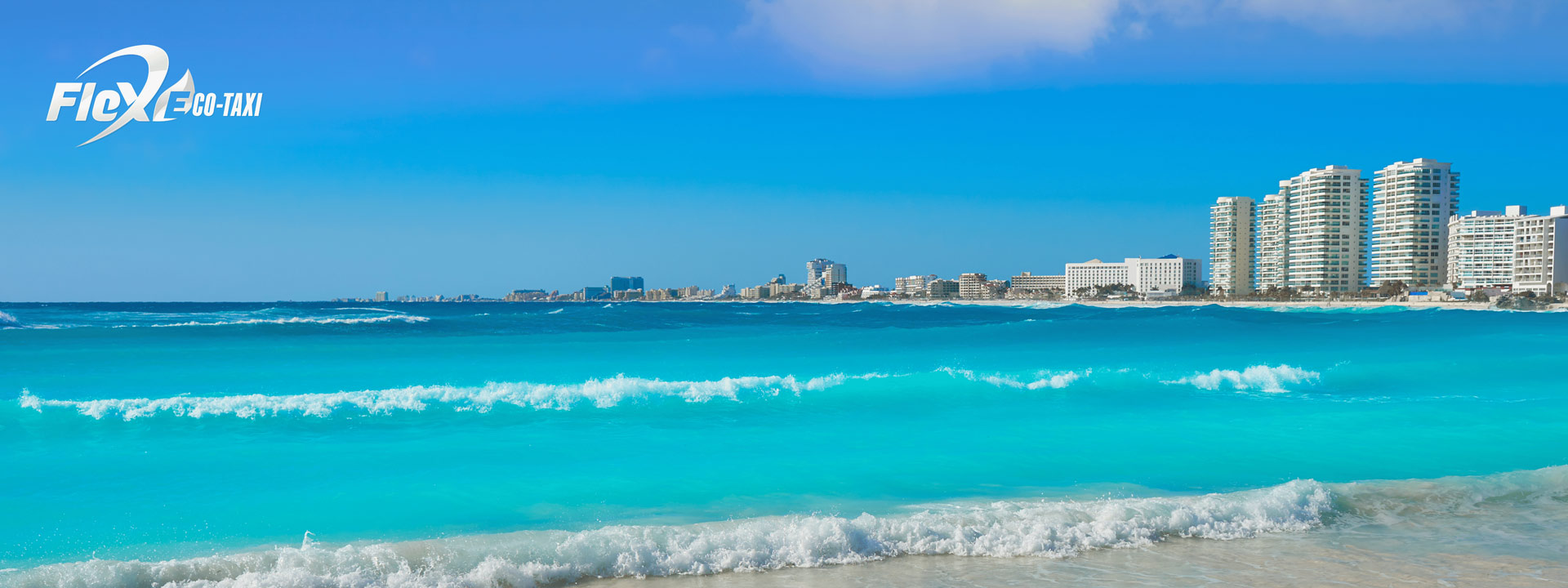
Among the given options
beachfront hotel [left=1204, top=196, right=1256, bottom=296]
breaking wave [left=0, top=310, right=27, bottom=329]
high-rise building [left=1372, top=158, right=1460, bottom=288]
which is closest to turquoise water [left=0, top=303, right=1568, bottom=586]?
breaking wave [left=0, top=310, right=27, bottom=329]

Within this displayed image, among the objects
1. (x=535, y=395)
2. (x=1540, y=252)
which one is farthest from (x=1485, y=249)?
(x=535, y=395)

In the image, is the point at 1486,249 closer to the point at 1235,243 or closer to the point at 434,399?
the point at 1235,243

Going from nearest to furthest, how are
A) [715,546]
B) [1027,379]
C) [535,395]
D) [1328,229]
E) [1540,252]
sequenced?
[715,546]
[535,395]
[1027,379]
[1540,252]
[1328,229]

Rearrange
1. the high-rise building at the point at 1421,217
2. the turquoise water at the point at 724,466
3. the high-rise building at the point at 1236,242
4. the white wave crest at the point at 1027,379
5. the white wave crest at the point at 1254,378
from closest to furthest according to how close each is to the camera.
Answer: the turquoise water at the point at 724,466, the white wave crest at the point at 1027,379, the white wave crest at the point at 1254,378, the high-rise building at the point at 1421,217, the high-rise building at the point at 1236,242

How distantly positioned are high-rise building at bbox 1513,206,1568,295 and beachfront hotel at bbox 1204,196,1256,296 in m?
46.0

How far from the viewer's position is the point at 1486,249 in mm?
124688

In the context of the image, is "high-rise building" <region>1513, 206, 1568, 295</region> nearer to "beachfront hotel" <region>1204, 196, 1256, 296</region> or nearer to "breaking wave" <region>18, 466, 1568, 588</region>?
"beachfront hotel" <region>1204, 196, 1256, 296</region>

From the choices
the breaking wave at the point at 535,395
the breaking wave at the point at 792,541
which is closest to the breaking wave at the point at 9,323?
the breaking wave at the point at 535,395

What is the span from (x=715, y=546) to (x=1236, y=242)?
183 meters

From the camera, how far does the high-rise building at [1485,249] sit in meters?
124

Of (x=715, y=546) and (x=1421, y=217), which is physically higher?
(x=1421, y=217)

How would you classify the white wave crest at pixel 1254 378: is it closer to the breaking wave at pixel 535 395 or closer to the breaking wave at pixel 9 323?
the breaking wave at pixel 535 395

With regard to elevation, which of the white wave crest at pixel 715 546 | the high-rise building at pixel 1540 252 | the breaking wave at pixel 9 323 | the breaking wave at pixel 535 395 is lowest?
the white wave crest at pixel 715 546

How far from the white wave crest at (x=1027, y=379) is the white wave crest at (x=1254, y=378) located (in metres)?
2.08
